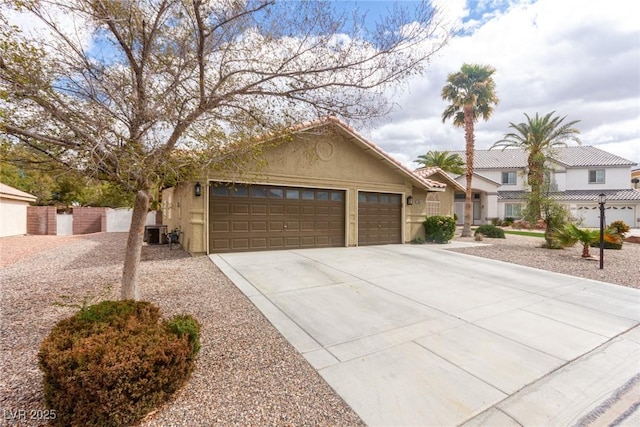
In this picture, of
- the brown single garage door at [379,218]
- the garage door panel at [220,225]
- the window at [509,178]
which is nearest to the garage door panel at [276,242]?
the garage door panel at [220,225]

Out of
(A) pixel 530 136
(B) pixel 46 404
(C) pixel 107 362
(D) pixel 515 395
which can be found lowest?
(D) pixel 515 395

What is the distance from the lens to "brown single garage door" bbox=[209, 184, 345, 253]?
987 cm

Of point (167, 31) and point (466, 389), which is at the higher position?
point (167, 31)

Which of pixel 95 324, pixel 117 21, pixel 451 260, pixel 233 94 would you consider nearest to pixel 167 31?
pixel 117 21

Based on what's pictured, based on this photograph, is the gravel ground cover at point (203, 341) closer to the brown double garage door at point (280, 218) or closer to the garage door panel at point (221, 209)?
the brown double garage door at point (280, 218)

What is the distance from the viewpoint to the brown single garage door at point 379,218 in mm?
12680

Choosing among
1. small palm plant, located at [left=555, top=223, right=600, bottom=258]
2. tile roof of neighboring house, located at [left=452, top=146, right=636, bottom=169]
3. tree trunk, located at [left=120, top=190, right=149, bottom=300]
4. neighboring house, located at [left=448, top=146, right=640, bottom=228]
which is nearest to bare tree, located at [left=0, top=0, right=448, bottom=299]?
tree trunk, located at [left=120, top=190, right=149, bottom=300]

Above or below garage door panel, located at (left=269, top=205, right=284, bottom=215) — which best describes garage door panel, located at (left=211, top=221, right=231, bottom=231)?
below

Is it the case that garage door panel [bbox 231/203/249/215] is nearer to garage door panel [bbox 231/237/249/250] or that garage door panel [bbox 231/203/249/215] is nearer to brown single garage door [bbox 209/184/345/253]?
brown single garage door [bbox 209/184/345/253]

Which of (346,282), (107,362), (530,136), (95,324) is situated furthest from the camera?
(530,136)

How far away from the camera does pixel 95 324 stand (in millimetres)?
2846

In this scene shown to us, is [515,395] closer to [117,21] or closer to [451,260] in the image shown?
[117,21]

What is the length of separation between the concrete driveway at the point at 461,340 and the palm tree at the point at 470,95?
11951 millimetres

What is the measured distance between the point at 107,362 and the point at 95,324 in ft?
2.61
